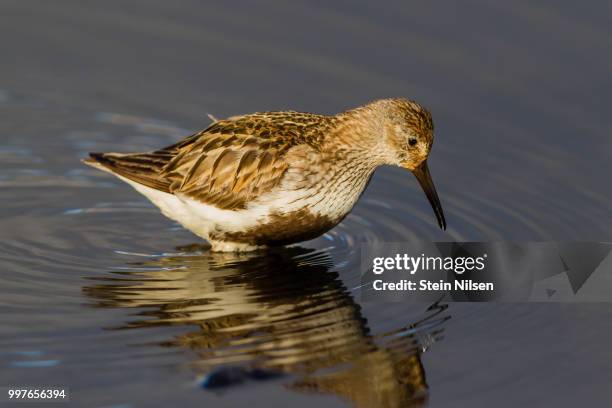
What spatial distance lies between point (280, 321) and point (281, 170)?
183 centimetres

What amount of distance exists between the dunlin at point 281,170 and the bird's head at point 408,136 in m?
0.01

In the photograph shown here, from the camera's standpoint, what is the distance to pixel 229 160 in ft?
43.1

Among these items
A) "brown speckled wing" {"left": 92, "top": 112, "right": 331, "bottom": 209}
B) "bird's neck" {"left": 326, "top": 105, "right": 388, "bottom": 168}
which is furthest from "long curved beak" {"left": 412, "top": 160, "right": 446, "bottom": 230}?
"brown speckled wing" {"left": 92, "top": 112, "right": 331, "bottom": 209}

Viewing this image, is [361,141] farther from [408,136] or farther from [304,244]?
[304,244]

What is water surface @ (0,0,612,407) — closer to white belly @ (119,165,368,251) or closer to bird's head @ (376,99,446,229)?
white belly @ (119,165,368,251)

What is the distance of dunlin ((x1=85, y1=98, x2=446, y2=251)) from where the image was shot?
12773 mm

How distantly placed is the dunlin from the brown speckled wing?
10mm

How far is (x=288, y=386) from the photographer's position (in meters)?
10.4

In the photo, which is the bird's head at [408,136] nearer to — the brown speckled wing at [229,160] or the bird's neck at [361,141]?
the bird's neck at [361,141]

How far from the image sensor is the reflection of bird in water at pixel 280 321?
1068cm

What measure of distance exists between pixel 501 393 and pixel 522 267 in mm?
2789

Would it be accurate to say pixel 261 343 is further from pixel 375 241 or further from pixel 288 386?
pixel 375 241

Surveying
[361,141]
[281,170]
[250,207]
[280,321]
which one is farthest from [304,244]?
[280,321]

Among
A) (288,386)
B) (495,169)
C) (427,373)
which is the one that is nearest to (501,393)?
(427,373)
